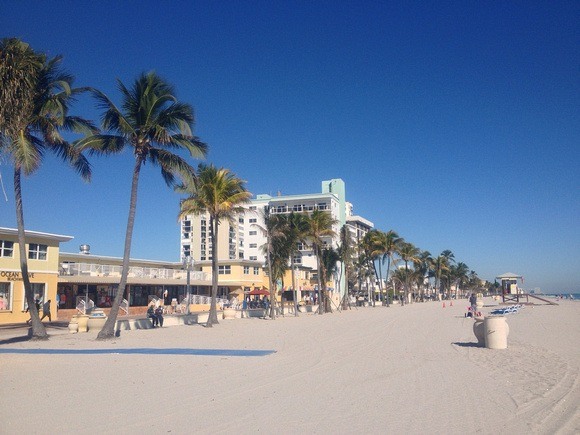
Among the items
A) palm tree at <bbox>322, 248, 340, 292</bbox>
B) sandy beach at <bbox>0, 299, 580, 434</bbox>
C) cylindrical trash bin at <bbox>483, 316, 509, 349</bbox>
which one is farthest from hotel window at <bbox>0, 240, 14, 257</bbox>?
palm tree at <bbox>322, 248, 340, 292</bbox>

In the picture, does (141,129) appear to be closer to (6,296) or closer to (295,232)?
(6,296)

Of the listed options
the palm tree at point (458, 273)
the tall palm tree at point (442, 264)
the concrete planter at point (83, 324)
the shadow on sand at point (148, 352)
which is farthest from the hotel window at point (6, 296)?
the palm tree at point (458, 273)

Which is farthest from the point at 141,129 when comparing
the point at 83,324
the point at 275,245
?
the point at 275,245

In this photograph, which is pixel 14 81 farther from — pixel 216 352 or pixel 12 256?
pixel 12 256

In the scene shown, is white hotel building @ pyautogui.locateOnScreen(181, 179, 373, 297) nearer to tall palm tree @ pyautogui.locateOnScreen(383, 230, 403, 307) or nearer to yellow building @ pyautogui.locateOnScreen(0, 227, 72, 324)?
tall palm tree @ pyautogui.locateOnScreen(383, 230, 403, 307)

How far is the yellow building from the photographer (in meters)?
30.5

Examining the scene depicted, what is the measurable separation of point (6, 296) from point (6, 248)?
116 inches

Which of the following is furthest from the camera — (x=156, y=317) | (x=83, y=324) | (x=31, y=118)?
(x=156, y=317)

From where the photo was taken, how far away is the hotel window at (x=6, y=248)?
3088cm

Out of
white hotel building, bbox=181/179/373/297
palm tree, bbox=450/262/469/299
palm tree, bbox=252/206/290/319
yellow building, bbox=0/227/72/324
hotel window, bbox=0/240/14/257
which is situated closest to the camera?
yellow building, bbox=0/227/72/324

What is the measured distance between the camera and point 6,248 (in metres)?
31.1

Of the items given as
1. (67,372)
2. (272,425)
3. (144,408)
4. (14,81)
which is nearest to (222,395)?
(144,408)

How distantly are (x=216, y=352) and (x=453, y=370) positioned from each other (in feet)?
23.6

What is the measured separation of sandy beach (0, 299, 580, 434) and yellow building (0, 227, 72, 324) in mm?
16306
